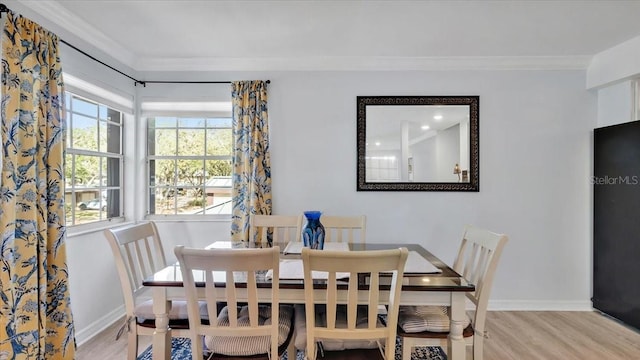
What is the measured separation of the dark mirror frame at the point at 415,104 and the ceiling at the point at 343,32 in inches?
12.5

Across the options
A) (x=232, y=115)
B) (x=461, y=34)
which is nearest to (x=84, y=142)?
(x=232, y=115)

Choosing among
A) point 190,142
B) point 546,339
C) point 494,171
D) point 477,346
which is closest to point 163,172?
point 190,142

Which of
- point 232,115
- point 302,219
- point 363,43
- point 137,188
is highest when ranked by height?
point 363,43

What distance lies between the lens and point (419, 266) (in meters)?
1.95

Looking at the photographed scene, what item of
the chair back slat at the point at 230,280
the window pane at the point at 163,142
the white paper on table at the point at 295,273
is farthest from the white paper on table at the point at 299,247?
the window pane at the point at 163,142

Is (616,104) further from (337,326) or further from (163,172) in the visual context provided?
(163,172)

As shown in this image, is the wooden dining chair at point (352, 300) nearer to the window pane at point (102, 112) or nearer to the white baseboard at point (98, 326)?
the white baseboard at point (98, 326)

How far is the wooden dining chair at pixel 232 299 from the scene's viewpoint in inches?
55.6

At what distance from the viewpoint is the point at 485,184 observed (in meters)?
3.34

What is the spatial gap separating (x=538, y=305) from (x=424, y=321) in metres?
2.21

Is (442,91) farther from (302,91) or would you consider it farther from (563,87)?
(302,91)

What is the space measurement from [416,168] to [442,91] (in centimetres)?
80

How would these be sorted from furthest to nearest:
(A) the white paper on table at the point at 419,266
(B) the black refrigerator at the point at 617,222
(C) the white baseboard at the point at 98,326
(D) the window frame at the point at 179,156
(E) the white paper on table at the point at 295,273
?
(D) the window frame at the point at 179,156 < (B) the black refrigerator at the point at 617,222 < (C) the white baseboard at the point at 98,326 < (A) the white paper on table at the point at 419,266 < (E) the white paper on table at the point at 295,273

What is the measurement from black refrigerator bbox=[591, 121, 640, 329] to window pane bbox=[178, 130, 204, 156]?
3858 mm
